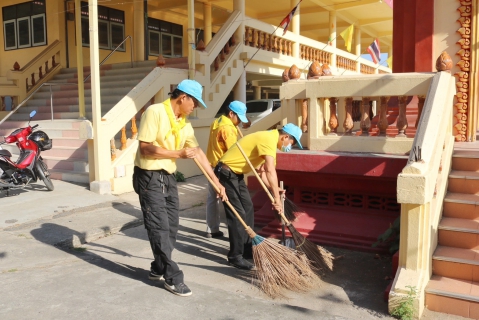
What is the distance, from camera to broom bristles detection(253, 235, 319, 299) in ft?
14.1

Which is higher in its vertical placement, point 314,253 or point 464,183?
point 464,183

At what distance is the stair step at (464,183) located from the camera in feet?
16.9

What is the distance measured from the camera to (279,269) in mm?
4332

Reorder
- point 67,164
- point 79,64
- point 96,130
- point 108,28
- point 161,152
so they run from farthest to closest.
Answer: point 108,28 → point 79,64 → point 67,164 → point 96,130 → point 161,152

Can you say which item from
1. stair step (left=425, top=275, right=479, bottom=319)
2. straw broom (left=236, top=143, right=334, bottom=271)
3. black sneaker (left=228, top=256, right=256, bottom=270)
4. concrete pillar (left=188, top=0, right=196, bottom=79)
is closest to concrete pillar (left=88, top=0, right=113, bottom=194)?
concrete pillar (left=188, top=0, right=196, bottom=79)

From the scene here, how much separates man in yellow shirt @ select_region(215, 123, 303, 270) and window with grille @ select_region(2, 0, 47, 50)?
1126 cm

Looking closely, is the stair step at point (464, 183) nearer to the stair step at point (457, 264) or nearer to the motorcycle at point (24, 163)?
the stair step at point (457, 264)

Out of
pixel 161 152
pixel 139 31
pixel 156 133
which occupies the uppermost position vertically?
pixel 139 31

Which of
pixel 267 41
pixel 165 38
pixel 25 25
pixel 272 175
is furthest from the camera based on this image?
pixel 165 38

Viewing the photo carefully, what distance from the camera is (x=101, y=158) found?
8008 millimetres

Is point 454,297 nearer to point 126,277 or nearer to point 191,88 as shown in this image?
point 191,88

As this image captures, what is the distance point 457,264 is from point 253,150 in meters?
2.23

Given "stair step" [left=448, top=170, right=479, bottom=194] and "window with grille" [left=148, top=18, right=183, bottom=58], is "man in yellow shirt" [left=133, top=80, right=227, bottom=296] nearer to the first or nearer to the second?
"stair step" [left=448, top=170, right=479, bottom=194]

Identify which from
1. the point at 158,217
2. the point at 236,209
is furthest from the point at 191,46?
the point at 158,217
